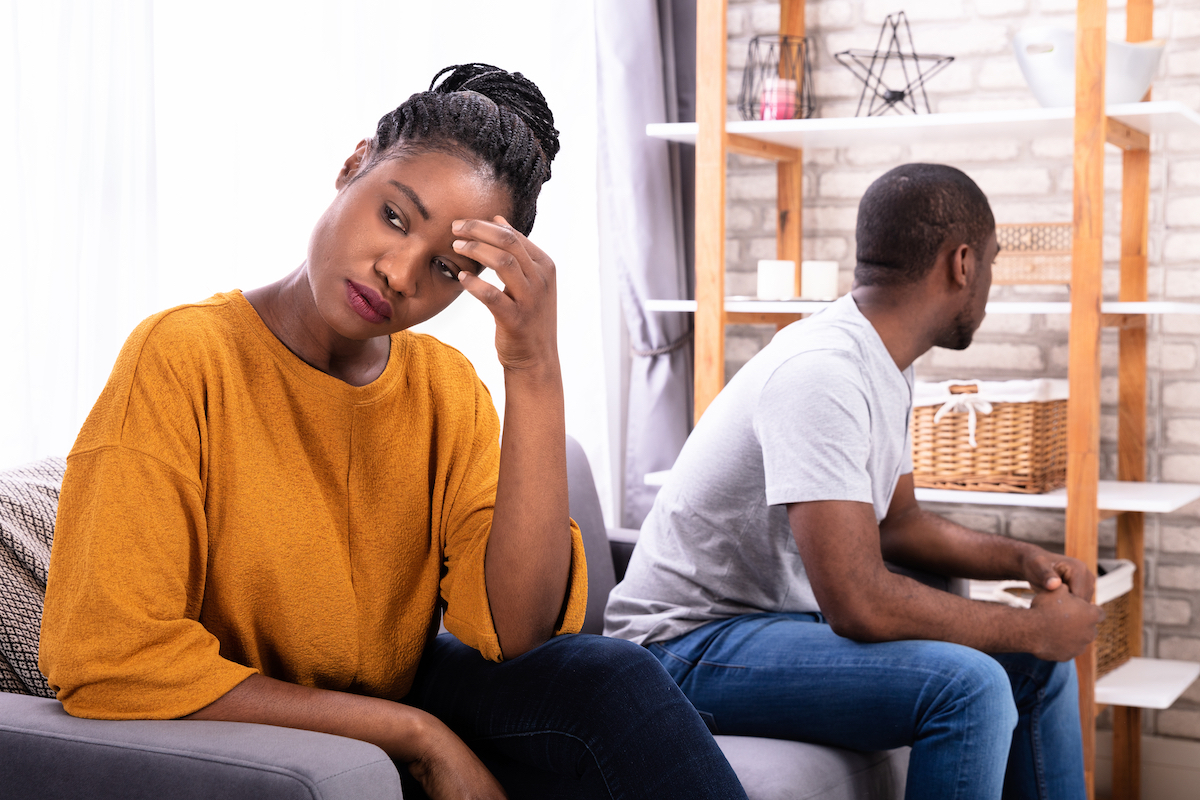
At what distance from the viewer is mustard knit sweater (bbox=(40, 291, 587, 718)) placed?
0.93 m

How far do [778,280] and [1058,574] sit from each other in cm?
87

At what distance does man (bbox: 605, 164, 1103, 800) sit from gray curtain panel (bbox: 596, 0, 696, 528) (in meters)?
0.87

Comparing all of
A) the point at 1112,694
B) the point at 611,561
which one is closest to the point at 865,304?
the point at 611,561

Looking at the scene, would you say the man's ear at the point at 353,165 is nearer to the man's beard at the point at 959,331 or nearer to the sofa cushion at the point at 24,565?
the sofa cushion at the point at 24,565

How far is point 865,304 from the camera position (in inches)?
68.7

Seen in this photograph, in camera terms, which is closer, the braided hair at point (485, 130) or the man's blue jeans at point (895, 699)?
the braided hair at point (485, 130)

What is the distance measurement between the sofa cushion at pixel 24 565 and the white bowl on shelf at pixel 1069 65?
1.81 m

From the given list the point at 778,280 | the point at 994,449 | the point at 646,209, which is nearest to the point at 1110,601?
the point at 994,449

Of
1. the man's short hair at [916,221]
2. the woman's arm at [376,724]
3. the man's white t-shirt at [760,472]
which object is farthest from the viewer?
the man's short hair at [916,221]

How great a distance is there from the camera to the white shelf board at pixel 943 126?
214 cm

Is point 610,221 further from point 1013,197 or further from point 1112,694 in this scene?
point 1112,694

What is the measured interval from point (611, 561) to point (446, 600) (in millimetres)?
797

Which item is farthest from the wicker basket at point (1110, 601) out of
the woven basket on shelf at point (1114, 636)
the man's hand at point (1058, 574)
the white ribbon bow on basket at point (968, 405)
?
the man's hand at point (1058, 574)

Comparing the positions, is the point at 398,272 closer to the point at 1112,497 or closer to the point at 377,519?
the point at 377,519
